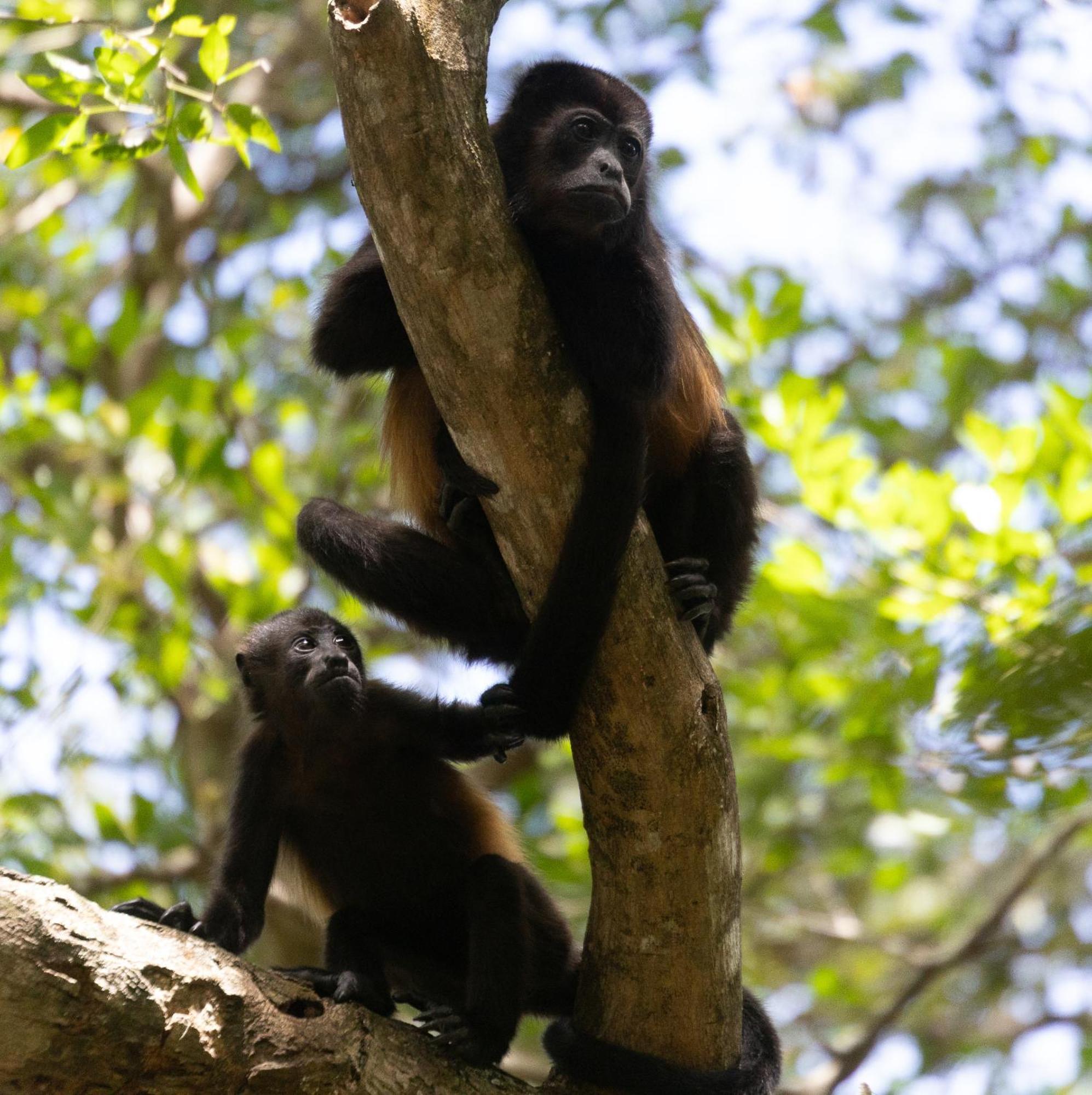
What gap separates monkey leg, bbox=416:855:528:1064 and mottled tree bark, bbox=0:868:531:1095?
17 cm

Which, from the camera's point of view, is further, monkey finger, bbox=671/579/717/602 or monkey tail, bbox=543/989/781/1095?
monkey finger, bbox=671/579/717/602

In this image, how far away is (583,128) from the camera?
4031 mm

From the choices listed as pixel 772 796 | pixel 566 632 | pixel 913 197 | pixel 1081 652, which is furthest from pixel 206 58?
pixel 913 197

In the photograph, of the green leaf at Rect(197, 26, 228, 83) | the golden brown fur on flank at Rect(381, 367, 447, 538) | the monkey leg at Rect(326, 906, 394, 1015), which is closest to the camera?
the monkey leg at Rect(326, 906, 394, 1015)

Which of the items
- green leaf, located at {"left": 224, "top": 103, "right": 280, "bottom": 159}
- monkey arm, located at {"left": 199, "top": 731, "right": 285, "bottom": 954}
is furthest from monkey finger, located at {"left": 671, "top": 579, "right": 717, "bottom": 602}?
green leaf, located at {"left": 224, "top": 103, "right": 280, "bottom": 159}

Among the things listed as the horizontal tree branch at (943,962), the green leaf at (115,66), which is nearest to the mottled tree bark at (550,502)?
the green leaf at (115,66)

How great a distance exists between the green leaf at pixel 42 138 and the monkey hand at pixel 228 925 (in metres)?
2.08

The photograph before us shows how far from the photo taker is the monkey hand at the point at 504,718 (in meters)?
3.23

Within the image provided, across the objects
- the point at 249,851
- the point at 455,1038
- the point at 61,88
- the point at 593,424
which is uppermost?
the point at 61,88

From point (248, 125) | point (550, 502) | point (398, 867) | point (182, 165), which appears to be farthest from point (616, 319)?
point (398, 867)

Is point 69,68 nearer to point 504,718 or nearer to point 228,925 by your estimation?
point 504,718

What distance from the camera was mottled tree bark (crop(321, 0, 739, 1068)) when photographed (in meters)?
2.86

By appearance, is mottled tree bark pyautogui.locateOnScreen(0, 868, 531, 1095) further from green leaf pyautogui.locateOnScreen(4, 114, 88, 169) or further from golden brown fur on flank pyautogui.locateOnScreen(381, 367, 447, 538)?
green leaf pyautogui.locateOnScreen(4, 114, 88, 169)

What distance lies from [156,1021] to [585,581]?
1264mm
